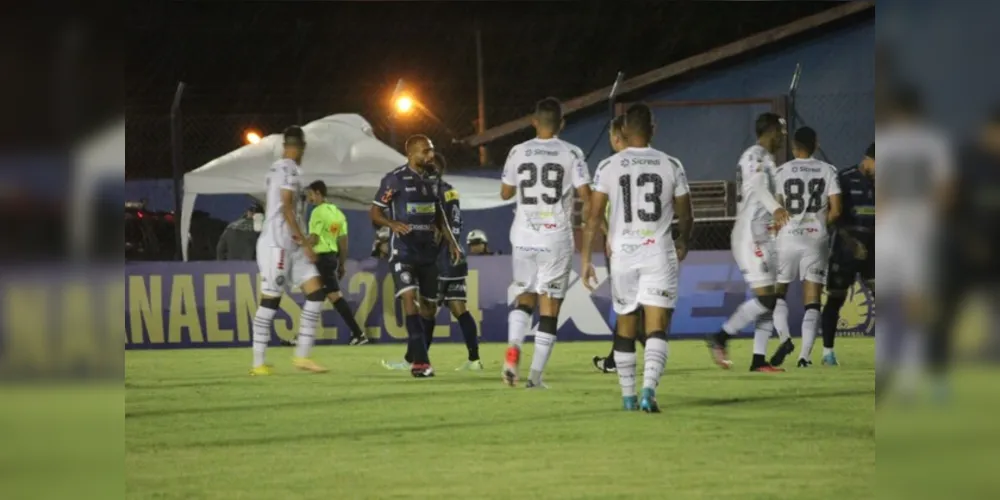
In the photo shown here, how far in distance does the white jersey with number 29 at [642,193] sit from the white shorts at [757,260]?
3.56 m

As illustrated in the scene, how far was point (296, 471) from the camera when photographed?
6668 mm

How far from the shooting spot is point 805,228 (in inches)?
516

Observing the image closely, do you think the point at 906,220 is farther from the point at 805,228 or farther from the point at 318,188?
the point at 318,188

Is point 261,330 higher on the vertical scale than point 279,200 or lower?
lower

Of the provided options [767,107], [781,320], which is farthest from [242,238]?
[781,320]

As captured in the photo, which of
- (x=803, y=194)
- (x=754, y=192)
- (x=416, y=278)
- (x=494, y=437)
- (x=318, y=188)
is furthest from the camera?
(x=318, y=188)

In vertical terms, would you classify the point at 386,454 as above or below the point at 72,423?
below

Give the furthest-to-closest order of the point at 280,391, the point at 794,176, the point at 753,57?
the point at 753,57 → the point at 794,176 → the point at 280,391

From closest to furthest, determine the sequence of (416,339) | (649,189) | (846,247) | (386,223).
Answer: (649,189)
(416,339)
(386,223)
(846,247)

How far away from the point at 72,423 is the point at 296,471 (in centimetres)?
378

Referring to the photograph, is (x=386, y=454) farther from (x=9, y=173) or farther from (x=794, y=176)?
(x=794, y=176)

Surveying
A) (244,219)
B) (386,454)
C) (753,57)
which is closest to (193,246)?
(244,219)

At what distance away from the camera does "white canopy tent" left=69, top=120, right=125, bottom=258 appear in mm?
2801

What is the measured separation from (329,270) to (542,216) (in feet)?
21.5
